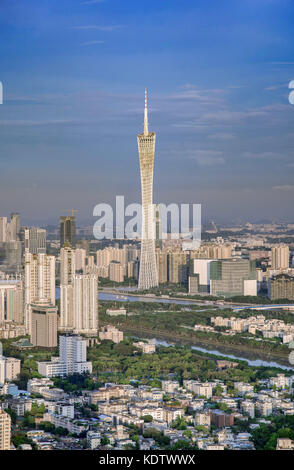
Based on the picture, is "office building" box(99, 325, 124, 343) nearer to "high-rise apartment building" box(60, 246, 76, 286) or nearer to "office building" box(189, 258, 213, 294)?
"high-rise apartment building" box(60, 246, 76, 286)

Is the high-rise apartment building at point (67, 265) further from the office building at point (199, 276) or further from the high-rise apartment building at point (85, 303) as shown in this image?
the office building at point (199, 276)

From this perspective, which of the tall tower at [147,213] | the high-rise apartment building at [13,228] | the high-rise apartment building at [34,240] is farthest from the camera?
the tall tower at [147,213]

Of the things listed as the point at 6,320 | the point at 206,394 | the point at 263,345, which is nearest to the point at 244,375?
the point at 206,394

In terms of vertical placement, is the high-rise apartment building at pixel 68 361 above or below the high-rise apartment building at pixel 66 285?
below

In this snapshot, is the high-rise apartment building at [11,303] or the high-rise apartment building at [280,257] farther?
the high-rise apartment building at [280,257]

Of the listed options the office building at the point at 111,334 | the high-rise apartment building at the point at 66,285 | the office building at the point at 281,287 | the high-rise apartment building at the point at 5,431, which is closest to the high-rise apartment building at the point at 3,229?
the high-rise apartment building at the point at 66,285

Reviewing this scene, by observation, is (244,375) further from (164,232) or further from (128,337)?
(164,232)
